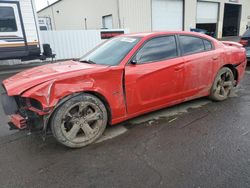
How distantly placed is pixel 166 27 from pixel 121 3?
484 cm

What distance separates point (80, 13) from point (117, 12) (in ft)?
22.7

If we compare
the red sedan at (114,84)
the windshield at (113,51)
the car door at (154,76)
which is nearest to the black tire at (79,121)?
the red sedan at (114,84)

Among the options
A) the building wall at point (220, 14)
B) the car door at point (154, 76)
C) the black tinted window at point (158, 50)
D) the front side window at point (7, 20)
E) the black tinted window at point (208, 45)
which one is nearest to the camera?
the car door at point (154, 76)

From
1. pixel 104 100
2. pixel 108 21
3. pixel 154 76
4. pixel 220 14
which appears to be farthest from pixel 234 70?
pixel 220 14

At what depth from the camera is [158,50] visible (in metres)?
3.69

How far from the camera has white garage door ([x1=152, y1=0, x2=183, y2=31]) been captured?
16.8 m

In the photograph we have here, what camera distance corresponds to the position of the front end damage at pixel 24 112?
279 centimetres

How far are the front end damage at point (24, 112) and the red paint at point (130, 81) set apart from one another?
60mm

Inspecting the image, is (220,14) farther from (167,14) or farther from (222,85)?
(222,85)

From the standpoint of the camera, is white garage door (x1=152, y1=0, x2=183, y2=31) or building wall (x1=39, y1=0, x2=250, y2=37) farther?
white garage door (x1=152, y1=0, x2=183, y2=31)

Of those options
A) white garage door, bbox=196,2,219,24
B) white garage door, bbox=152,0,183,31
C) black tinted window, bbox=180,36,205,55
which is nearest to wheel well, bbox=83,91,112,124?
black tinted window, bbox=180,36,205,55

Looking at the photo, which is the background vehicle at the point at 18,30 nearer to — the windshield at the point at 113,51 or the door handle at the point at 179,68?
the windshield at the point at 113,51

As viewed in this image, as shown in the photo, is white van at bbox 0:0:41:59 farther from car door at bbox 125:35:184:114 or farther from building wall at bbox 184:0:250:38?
building wall at bbox 184:0:250:38

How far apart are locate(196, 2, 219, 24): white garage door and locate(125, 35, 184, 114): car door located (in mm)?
18852
